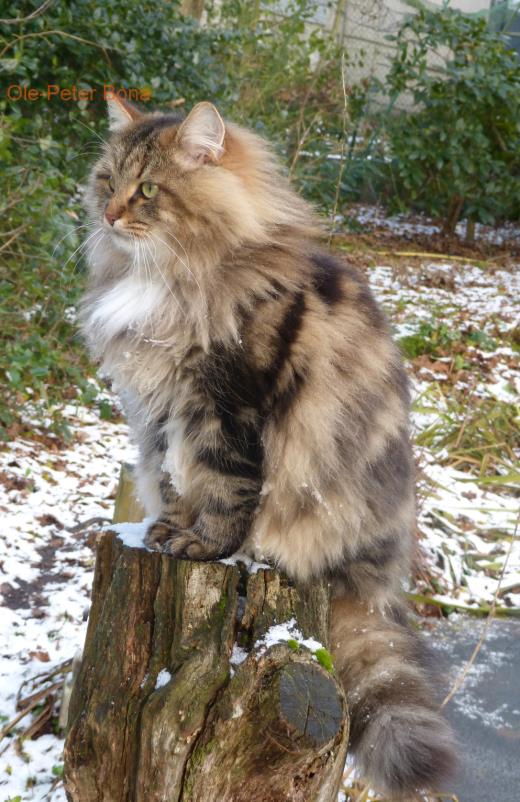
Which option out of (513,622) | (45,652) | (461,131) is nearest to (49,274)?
(45,652)

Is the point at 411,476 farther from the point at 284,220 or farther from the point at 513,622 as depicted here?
the point at 513,622

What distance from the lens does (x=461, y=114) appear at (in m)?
7.28

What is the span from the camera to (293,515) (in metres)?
2.07

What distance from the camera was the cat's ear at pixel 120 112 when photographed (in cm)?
221

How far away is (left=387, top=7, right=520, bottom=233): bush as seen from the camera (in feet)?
23.3

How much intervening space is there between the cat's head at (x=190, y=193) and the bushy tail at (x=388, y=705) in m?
1.00

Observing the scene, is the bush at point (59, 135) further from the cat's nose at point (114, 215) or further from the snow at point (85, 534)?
the cat's nose at point (114, 215)

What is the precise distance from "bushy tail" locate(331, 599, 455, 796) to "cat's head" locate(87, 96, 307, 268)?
1.00m

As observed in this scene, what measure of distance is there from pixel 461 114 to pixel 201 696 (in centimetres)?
676

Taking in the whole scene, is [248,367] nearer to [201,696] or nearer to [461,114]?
[201,696]

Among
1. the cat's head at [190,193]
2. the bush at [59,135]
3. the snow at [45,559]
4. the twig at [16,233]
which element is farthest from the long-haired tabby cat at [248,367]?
the twig at [16,233]

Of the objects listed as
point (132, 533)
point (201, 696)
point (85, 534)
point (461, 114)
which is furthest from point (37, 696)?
point (461, 114)

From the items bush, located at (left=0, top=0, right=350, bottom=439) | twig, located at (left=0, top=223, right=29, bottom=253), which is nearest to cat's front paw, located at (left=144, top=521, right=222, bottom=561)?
bush, located at (left=0, top=0, right=350, bottom=439)

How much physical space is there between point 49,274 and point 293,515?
8.57 ft
